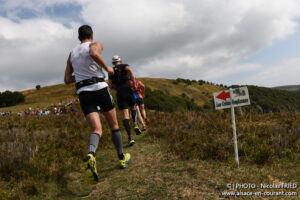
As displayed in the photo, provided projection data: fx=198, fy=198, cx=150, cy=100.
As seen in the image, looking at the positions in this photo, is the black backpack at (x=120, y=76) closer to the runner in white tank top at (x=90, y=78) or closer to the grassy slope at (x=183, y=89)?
the runner in white tank top at (x=90, y=78)

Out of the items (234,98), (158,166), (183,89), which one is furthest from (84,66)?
(183,89)

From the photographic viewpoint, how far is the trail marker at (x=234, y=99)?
365 cm

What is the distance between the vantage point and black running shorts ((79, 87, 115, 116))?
3.30 m

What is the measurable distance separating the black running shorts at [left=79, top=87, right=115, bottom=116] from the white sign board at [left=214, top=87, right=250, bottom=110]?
213 cm

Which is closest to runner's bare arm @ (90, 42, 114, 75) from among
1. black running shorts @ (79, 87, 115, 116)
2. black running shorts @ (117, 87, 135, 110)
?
black running shorts @ (79, 87, 115, 116)

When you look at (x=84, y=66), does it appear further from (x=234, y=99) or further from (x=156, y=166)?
(x=234, y=99)

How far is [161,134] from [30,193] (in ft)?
12.0

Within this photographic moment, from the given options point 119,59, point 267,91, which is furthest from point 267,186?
point 267,91

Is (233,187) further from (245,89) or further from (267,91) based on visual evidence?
(267,91)

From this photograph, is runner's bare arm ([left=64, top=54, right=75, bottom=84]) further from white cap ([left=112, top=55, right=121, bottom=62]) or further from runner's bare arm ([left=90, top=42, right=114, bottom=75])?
white cap ([left=112, top=55, right=121, bottom=62])

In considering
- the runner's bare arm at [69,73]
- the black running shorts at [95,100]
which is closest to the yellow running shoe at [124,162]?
the black running shorts at [95,100]

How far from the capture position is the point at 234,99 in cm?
376

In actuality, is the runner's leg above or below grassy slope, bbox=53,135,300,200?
above

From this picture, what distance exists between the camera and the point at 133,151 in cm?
524
